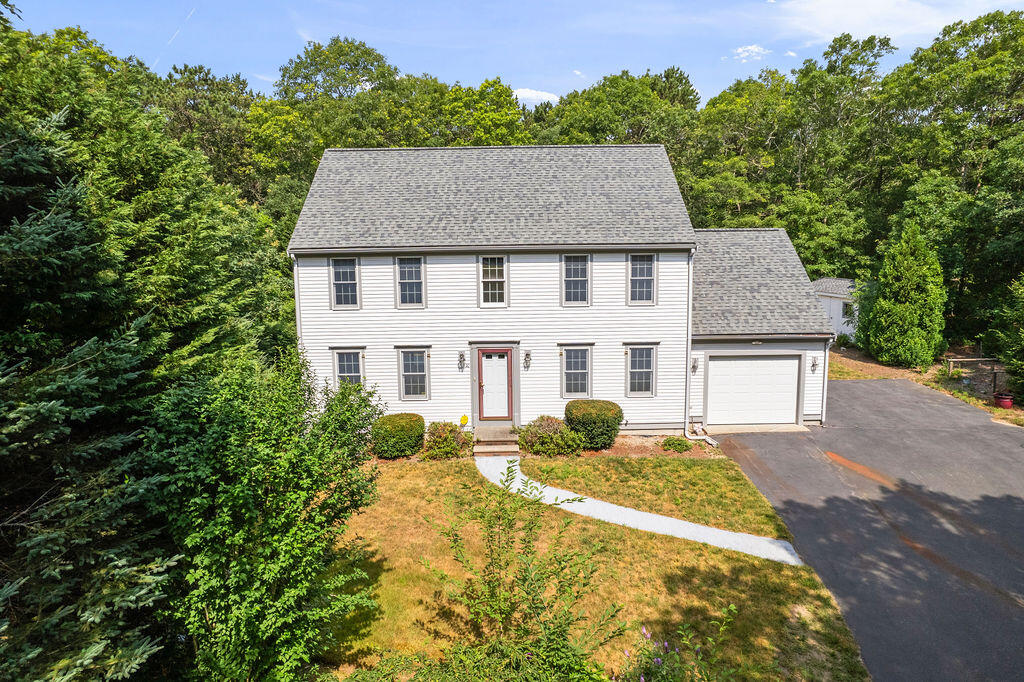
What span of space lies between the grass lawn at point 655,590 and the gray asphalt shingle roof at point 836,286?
23647 millimetres

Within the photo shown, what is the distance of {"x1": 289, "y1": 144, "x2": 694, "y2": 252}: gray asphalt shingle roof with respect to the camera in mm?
16891

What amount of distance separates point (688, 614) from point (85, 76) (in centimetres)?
1306

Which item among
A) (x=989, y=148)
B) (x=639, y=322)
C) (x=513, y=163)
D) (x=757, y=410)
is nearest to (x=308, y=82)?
(x=513, y=163)

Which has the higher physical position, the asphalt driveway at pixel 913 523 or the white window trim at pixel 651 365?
the white window trim at pixel 651 365

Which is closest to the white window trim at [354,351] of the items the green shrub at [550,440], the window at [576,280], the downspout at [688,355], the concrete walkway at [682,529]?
the green shrub at [550,440]

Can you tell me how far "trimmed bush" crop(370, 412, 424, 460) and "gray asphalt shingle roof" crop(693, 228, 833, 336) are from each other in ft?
32.7

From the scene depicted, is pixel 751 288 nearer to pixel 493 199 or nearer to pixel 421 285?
pixel 493 199

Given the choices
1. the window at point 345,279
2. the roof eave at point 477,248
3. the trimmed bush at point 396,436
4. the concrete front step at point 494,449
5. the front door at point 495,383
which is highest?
the roof eave at point 477,248

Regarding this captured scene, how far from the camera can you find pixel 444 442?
16250 mm

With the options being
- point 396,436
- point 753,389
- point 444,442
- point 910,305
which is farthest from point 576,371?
point 910,305

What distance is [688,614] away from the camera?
8.91 m

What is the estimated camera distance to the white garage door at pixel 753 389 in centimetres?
1791

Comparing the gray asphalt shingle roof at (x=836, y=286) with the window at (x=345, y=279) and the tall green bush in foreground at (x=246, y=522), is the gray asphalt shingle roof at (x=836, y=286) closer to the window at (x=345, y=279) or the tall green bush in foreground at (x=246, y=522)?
the window at (x=345, y=279)

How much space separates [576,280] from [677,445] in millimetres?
6223
